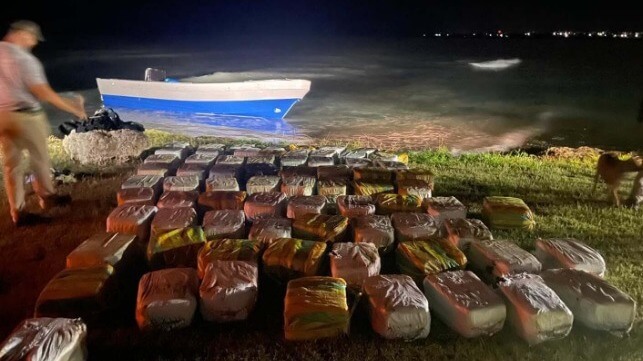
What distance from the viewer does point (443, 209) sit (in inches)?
219

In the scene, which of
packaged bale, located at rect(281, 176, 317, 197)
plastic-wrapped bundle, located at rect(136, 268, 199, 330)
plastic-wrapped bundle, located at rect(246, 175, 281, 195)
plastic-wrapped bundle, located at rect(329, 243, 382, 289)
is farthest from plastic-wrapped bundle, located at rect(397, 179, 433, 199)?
plastic-wrapped bundle, located at rect(136, 268, 199, 330)

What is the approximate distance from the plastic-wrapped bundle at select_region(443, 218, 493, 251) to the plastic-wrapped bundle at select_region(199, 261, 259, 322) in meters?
1.99

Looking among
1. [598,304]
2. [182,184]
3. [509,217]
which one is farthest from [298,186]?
[598,304]

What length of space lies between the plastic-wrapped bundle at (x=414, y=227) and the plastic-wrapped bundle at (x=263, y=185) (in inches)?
Answer: 64.8

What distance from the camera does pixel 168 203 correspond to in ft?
18.6

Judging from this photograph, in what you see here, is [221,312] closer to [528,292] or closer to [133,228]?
[133,228]

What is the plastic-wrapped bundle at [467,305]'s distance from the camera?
12.2ft

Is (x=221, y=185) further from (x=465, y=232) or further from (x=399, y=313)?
(x=399, y=313)

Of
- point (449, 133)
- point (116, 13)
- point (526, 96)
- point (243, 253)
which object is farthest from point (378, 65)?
point (116, 13)

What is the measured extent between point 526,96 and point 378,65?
22.9m

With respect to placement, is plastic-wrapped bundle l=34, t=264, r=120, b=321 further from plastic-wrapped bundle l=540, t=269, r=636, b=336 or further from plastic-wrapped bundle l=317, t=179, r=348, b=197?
plastic-wrapped bundle l=540, t=269, r=636, b=336

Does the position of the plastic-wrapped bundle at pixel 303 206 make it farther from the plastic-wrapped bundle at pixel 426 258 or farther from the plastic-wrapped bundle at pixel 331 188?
the plastic-wrapped bundle at pixel 426 258

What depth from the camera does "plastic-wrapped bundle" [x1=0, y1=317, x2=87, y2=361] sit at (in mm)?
3186

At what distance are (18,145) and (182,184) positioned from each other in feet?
5.82
